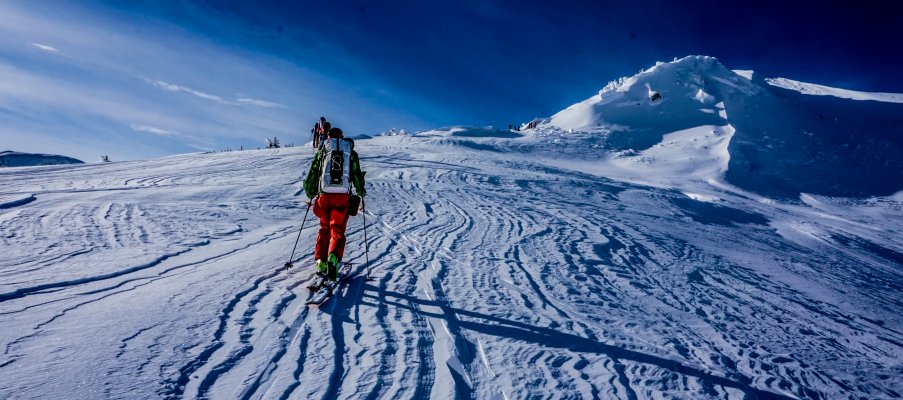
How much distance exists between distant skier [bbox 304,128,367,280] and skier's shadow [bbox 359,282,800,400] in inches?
30.5

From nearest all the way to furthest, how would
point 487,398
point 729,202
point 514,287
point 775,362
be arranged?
point 487,398 → point 775,362 → point 514,287 → point 729,202

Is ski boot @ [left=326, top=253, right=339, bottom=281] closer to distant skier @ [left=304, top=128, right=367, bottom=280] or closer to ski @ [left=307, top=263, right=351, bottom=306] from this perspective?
distant skier @ [left=304, top=128, right=367, bottom=280]

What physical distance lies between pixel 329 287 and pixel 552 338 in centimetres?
271

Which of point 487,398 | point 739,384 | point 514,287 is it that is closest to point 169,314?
point 487,398

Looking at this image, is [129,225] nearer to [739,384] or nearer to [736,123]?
[739,384]

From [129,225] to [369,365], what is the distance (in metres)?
5.94

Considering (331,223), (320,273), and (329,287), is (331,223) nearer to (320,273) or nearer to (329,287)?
(320,273)

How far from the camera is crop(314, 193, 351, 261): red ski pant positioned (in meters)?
4.98

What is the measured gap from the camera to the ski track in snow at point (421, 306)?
2.96 m

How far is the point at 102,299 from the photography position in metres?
3.79

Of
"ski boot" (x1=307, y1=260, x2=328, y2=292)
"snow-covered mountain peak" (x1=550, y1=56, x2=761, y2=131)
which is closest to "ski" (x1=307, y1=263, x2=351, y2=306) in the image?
"ski boot" (x1=307, y1=260, x2=328, y2=292)

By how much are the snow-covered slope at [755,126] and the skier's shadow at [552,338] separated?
19.3 m

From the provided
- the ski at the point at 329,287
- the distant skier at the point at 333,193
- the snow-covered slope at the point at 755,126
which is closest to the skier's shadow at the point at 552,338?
the ski at the point at 329,287

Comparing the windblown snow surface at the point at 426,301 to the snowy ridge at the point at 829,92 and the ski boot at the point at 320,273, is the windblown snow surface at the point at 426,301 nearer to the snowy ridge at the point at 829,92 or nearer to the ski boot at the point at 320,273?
the ski boot at the point at 320,273
